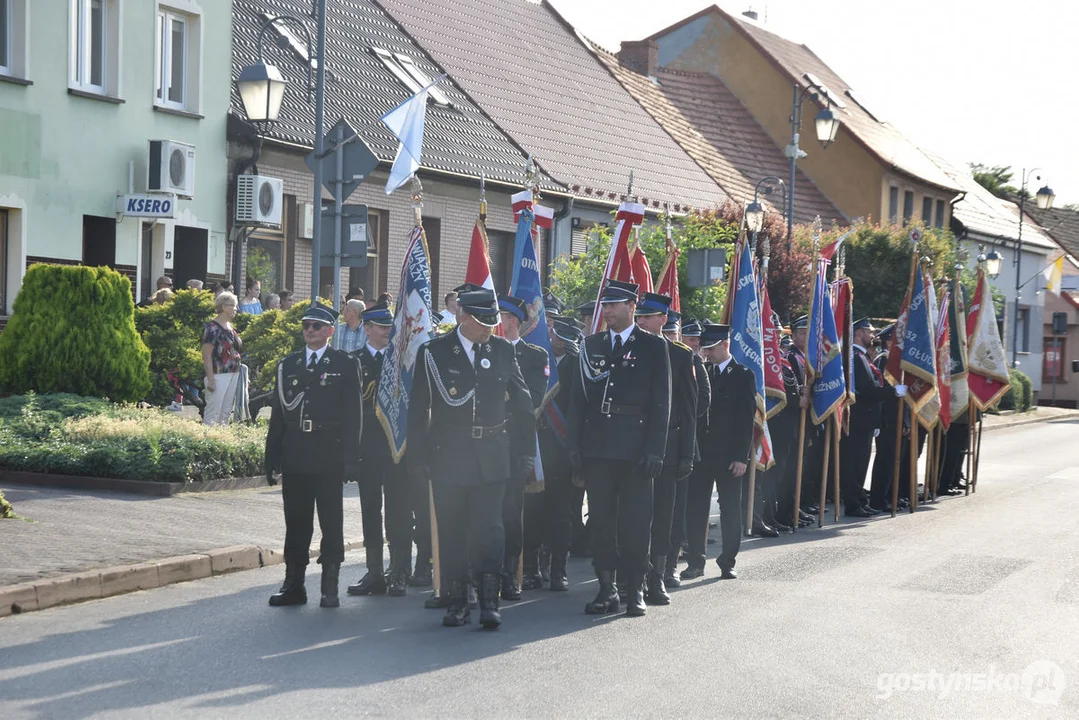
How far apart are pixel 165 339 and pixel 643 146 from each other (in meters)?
20.5

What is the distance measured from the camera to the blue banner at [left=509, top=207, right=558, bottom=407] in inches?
418

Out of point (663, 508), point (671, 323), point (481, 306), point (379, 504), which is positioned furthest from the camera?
point (671, 323)

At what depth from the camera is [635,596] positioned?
927cm

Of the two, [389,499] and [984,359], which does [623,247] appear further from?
[984,359]

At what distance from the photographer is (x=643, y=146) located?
3628cm

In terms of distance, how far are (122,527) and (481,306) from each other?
405 cm

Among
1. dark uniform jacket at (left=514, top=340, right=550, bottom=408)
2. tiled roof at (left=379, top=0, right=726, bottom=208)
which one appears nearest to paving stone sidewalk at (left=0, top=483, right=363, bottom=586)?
dark uniform jacket at (left=514, top=340, right=550, bottom=408)

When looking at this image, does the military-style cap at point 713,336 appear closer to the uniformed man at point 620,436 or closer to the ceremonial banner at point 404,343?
the uniformed man at point 620,436

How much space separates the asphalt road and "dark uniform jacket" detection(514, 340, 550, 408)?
4.43 feet

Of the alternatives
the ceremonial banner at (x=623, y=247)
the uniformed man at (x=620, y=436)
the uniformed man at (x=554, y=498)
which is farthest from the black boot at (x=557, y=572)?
the ceremonial banner at (x=623, y=247)

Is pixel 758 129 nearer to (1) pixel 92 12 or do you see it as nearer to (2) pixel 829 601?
(1) pixel 92 12

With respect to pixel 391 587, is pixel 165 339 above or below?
above

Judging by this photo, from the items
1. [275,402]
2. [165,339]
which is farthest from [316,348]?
[165,339]

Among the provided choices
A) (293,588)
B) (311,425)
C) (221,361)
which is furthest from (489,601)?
(221,361)
